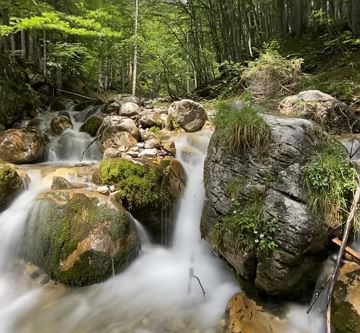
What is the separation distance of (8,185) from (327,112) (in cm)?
606

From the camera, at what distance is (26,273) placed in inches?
194

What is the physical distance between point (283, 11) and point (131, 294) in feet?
37.1

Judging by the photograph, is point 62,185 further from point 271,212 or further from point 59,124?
point 59,124

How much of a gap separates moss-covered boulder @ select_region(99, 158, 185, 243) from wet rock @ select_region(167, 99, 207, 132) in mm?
2642

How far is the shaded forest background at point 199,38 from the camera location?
9992mm

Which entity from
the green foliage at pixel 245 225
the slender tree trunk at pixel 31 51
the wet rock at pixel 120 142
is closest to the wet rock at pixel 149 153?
the wet rock at pixel 120 142

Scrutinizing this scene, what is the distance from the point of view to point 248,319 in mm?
3904

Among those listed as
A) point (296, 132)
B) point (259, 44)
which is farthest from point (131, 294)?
point (259, 44)

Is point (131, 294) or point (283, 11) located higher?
point (283, 11)

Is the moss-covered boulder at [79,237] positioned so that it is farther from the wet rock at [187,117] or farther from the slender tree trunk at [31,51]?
the slender tree trunk at [31,51]

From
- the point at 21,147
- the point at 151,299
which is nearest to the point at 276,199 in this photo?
the point at 151,299

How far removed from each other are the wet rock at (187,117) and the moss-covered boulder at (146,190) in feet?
8.67

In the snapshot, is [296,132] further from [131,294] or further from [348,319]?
[131,294]

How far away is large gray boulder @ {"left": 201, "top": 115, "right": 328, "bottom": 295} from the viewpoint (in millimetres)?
4012
